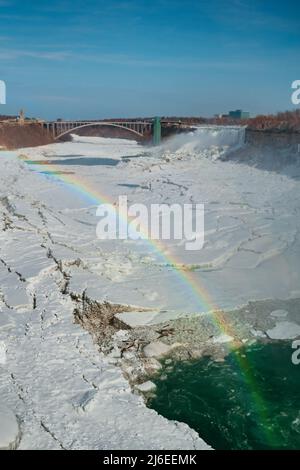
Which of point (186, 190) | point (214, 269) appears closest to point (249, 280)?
point (214, 269)

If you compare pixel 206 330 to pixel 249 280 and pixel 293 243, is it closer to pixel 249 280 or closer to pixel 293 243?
pixel 249 280

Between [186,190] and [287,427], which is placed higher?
[186,190]

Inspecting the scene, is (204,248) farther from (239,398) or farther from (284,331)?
(239,398)

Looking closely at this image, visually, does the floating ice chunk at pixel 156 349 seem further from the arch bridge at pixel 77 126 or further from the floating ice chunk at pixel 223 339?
the arch bridge at pixel 77 126

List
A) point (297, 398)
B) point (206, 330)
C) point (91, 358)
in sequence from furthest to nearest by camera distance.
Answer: point (206, 330), point (91, 358), point (297, 398)

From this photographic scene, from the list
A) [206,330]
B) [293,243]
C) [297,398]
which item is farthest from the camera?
[293,243]

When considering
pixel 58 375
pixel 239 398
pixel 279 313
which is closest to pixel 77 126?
pixel 279 313

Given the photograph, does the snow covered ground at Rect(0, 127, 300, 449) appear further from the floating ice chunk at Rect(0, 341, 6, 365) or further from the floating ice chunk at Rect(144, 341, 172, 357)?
the floating ice chunk at Rect(144, 341, 172, 357)

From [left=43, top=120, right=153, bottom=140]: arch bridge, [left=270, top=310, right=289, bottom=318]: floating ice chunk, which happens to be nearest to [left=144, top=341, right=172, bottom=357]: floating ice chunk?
[left=270, top=310, right=289, bottom=318]: floating ice chunk
